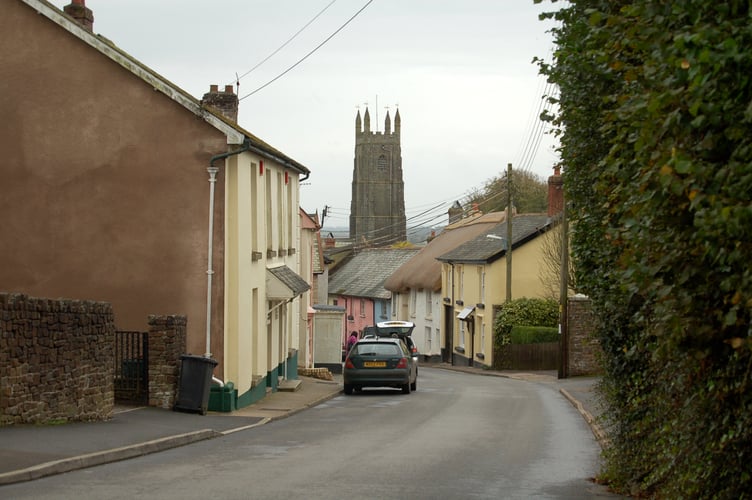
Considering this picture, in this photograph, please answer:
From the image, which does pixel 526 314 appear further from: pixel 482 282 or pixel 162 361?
pixel 162 361

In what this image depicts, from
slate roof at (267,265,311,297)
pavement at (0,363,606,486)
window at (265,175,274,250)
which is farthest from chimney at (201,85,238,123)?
pavement at (0,363,606,486)

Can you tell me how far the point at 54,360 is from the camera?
15672mm

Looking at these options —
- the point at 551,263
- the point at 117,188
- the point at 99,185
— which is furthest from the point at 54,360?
the point at 551,263

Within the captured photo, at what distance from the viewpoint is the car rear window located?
2998cm

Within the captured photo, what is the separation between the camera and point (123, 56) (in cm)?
2108

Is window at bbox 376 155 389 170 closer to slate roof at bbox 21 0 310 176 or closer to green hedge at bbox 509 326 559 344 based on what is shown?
green hedge at bbox 509 326 559 344

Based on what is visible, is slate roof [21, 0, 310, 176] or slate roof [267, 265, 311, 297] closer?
slate roof [21, 0, 310, 176]

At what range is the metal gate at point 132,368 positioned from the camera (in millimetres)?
20062

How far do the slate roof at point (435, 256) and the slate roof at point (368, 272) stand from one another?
178 inches

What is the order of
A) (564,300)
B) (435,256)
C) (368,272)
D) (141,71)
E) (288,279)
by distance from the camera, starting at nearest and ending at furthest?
(141,71), (288,279), (564,300), (435,256), (368,272)

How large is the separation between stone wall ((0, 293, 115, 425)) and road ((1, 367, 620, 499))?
2254 mm

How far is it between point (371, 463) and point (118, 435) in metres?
4.08

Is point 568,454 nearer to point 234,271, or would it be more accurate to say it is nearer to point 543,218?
point 234,271

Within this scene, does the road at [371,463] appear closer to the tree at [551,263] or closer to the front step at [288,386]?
the front step at [288,386]
